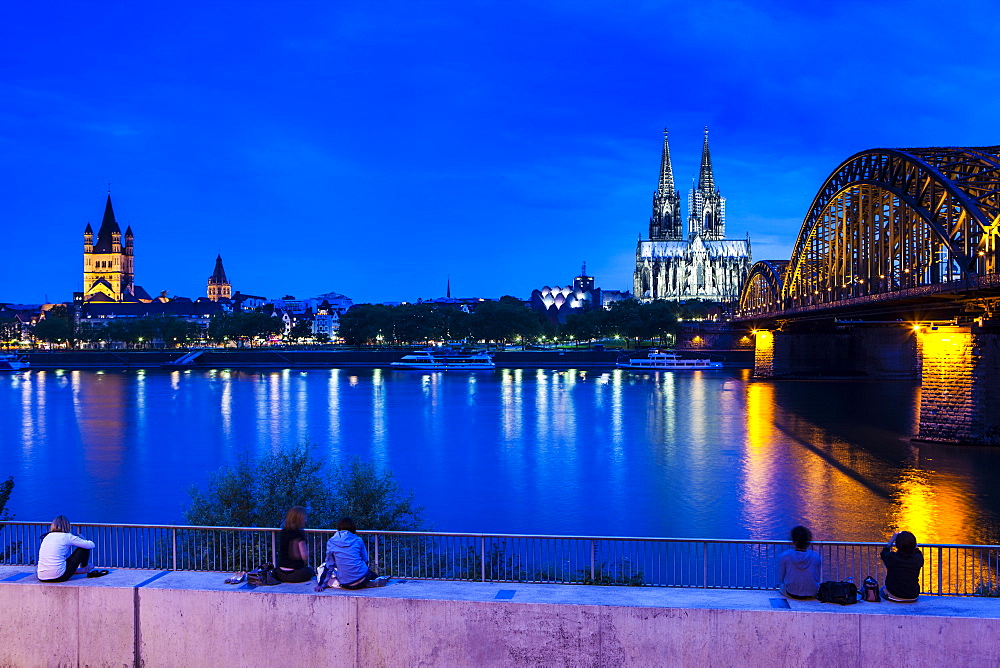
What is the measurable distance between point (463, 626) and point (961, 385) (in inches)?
1254

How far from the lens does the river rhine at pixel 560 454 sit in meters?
25.0

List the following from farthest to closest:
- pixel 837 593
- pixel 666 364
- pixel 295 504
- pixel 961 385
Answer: pixel 666 364
pixel 961 385
pixel 295 504
pixel 837 593

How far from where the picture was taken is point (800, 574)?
809 cm

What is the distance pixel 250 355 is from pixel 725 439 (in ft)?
281

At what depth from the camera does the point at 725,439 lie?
42.1m

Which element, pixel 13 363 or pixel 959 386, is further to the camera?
pixel 13 363

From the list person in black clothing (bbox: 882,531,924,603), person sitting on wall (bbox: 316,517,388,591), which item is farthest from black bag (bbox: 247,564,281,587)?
person in black clothing (bbox: 882,531,924,603)

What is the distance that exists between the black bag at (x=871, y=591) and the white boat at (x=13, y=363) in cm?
11560

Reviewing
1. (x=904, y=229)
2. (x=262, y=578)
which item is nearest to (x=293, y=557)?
(x=262, y=578)

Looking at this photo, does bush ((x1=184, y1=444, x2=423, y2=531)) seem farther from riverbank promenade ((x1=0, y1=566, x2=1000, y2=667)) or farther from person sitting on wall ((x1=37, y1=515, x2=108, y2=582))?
riverbank promenade ((x1=0, y1=566, x2=1000, y2=667))

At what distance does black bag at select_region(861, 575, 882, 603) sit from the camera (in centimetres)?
792

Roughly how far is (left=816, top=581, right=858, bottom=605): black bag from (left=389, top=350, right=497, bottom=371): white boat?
93.7 meters

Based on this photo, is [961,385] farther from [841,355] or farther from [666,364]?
[666,364]

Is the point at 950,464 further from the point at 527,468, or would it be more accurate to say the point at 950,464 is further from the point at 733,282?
the point at 733,282
